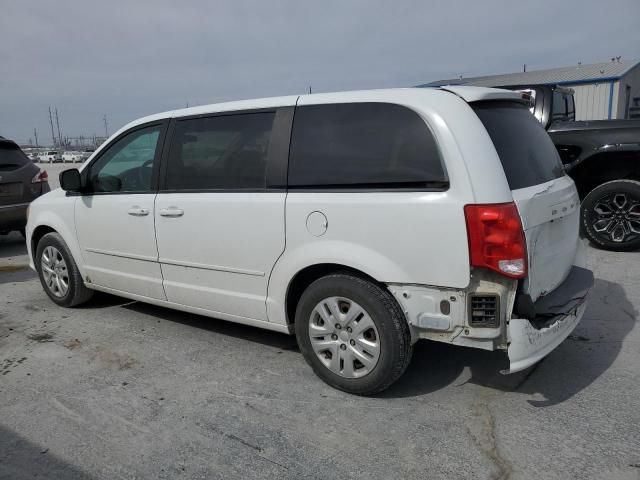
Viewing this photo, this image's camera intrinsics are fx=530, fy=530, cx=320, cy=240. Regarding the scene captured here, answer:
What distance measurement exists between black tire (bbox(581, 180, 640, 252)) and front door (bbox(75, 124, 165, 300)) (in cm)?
505

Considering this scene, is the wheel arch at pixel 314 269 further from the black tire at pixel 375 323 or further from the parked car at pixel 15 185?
the parked car at pixel 15 185

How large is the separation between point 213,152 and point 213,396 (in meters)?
1.65

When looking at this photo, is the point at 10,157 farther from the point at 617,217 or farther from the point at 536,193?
the point at 617,217

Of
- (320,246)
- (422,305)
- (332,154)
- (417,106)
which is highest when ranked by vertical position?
(417,106)

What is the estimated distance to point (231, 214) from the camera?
3.48m

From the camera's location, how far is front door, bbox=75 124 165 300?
160 inches

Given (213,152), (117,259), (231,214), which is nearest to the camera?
(231,214)

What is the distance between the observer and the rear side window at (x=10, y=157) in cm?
763

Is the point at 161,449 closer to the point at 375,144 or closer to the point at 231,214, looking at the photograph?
the point at 231,214

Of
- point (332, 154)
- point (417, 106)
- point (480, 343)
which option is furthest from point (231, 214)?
point (480, 343)

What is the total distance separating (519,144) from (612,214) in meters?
4.00

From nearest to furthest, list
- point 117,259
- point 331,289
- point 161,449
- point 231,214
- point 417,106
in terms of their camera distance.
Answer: point 161,449, point 417,106, point 331,289, point 231,214, point 117,259

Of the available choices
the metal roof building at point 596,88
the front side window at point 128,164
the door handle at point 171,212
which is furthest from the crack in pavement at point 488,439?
the metal roof building at point 596,88

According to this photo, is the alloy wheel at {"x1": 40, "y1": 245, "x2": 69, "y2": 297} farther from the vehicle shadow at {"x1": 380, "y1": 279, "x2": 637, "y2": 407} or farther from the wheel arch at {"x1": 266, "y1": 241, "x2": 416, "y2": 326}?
the vehicle shadow at {"x1": 380, "y1": 279, "x2": 637, "y2": 407}
